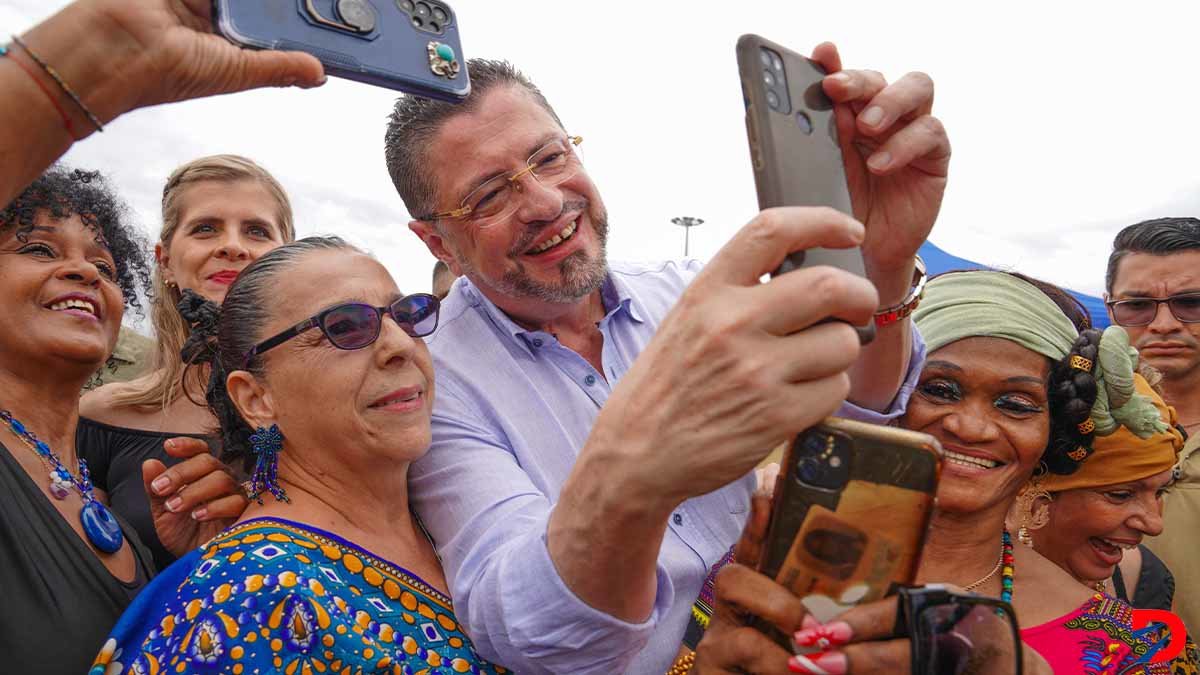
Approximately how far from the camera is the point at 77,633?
1879 millimetres

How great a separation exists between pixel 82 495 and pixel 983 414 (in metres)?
2.64

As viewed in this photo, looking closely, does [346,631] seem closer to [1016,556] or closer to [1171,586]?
[1016,556]

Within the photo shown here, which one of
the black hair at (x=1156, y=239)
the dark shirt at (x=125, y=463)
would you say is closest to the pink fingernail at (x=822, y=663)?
the dark shirt at (x=125, y=463)

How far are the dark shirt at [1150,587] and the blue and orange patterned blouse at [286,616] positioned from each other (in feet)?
9.20

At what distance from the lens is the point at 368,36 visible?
142cm

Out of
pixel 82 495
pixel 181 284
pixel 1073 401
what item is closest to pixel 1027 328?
pixel 1073 401

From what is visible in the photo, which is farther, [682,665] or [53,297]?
[53,297]

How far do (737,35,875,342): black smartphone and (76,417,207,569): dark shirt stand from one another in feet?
7.55

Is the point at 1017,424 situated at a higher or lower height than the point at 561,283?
lower

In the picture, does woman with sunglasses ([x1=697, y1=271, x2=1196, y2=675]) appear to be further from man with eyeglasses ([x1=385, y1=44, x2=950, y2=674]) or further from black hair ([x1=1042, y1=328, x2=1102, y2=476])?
man with eyeglasses ([x1=385, y1=44, x2=950, y2=674])

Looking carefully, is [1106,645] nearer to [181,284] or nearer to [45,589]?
[45,589]

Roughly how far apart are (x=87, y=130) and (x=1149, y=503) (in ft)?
12.1

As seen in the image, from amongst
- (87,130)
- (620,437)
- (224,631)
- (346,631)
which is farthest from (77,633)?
(620,437)

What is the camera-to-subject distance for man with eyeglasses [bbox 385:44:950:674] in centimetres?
99
